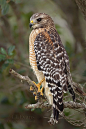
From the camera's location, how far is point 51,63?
10.9 feet

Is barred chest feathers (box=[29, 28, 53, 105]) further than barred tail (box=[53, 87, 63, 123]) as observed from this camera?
Yes

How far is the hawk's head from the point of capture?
143 inches

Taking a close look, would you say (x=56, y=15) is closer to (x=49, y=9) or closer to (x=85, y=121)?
(x=49, y=9)

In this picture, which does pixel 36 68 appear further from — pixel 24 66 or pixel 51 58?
pixel 24 66

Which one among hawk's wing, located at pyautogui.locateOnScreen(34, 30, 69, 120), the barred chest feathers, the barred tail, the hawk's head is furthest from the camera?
the hawk's head

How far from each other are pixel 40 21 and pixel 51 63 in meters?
0.71

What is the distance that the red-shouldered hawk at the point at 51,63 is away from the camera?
10.5ft

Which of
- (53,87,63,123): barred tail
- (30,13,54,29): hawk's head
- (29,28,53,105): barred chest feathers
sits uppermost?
(30,13,54,29): hawk's head

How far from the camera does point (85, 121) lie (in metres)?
3.18

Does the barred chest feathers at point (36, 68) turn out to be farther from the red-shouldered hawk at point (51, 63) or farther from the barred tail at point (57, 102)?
the barred tail at point (57, 102)

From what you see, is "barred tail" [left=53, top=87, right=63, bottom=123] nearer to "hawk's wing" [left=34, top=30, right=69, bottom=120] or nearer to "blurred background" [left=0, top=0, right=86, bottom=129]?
"hawk's wing" [left=34, top=30, right=69, bottom=120]

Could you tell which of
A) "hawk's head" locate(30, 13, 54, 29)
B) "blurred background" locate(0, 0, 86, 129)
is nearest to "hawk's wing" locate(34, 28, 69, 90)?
"hawk's head" locate(30, 13, 54, 29)

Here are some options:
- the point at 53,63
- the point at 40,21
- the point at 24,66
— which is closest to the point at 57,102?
the point at 53,63

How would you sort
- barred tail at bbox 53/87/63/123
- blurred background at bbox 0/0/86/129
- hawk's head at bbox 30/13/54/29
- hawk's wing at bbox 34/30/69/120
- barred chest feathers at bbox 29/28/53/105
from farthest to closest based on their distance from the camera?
blurred background at bbox 0/0/86/129 < hawk's head at bbox 30/13/54/29 < barred chest feathers at bbox 29/28/53/105 < hawk's wing at bbox 34/30/69/120 < barred tail at bbox 53/87/63/123
